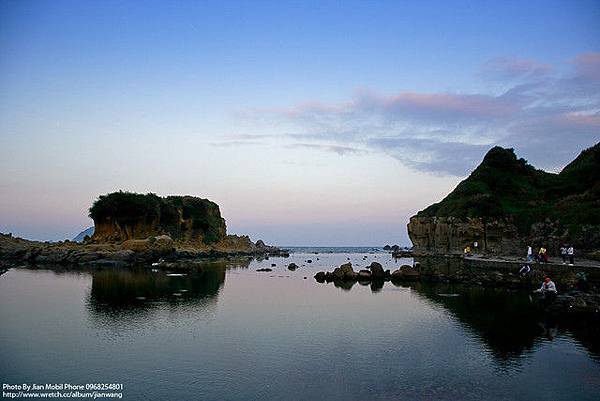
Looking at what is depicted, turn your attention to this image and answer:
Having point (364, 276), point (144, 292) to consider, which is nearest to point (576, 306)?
point (364, 276)

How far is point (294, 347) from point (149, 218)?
84900mm

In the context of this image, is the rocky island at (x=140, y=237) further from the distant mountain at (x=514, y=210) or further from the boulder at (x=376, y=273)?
the distant mountain at (x=514, y=210)

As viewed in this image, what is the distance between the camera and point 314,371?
719 inches

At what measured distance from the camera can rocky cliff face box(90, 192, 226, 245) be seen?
93.3m

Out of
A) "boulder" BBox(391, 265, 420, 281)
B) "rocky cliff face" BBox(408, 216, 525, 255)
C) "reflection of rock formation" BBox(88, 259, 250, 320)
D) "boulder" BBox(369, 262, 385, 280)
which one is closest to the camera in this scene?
"reflection of rock formation" BBox(88, 259, 250, 320)

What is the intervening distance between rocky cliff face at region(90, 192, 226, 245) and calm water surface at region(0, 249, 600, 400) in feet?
184

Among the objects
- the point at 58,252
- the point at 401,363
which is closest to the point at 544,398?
the point at 401,363

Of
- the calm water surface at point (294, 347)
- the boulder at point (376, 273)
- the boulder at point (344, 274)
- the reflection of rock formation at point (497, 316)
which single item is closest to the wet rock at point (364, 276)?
the boulder at point (376, 273)

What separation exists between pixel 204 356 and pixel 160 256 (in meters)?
62.4

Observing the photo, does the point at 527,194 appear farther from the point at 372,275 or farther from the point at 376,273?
the point at 372,275

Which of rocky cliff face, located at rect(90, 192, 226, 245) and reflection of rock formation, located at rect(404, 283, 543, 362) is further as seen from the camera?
rocky cliff face, located at rect(90, 192, 226, 245)

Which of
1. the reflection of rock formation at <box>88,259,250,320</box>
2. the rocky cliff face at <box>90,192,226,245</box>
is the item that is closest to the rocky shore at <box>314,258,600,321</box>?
the reflection of rock formation at <box>88,259,250,320</box>

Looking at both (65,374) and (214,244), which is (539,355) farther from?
(214,244)

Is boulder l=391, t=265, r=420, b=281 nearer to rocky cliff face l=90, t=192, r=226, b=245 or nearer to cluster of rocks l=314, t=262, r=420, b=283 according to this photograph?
cluster of rocks l=314, t=262, r=420, b=283
